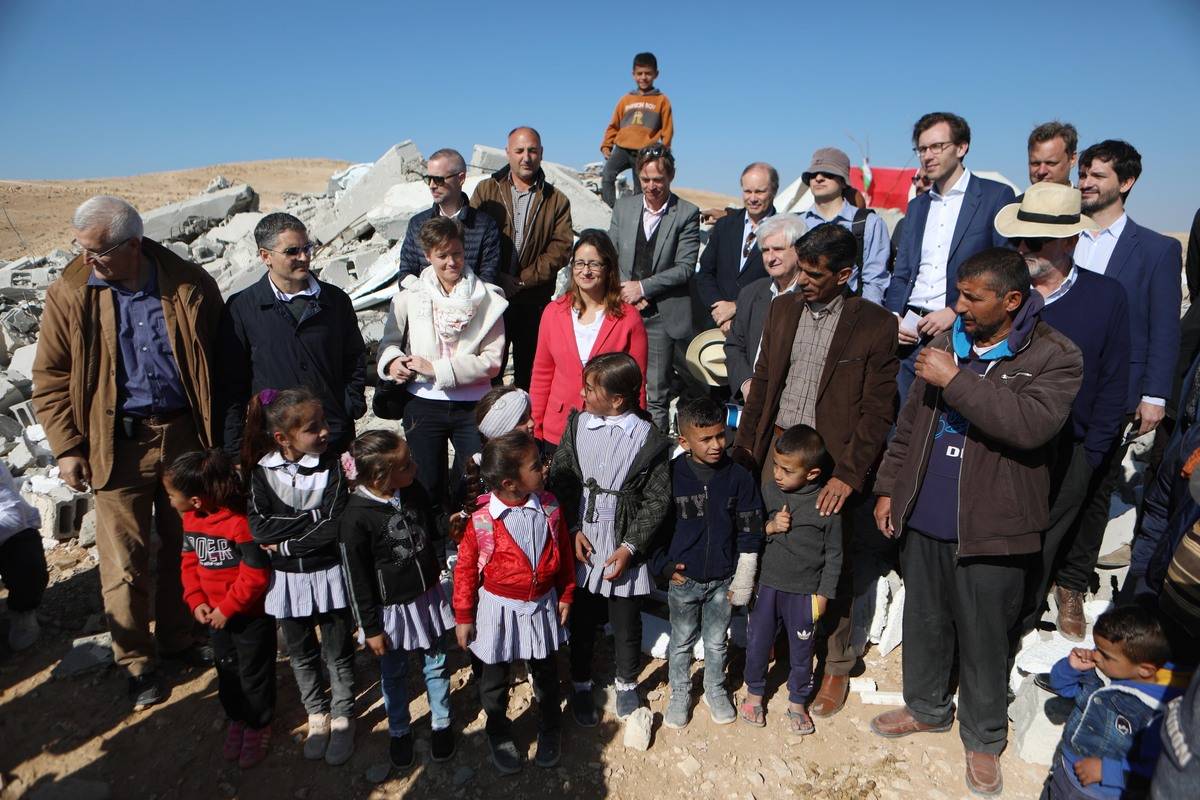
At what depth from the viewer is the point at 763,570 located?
138 inches

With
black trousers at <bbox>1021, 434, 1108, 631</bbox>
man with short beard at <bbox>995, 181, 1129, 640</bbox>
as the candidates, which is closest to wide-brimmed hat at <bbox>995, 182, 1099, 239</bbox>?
man with short beard at <bbox>995, 181, 1129, 640</bbox>

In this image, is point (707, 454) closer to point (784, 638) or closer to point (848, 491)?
point (848, 491)

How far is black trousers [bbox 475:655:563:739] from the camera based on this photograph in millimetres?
3244

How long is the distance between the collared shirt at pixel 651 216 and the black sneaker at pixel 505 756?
11.1ft

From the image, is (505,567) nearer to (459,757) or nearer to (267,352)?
(459,757)

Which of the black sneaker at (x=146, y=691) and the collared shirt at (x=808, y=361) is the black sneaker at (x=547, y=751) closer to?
the collared shirt at (x=808, y=361)

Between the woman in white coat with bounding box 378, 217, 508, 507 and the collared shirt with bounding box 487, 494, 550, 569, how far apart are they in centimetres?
98

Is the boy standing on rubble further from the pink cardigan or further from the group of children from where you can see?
the group of children

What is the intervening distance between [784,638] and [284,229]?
3545 mm

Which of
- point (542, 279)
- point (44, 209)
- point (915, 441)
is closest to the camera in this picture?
point (915, 441)

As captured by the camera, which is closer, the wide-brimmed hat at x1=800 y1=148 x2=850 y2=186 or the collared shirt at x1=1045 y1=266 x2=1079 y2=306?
the collared shirt at x1=1045 y1=266 x2=1079 y2=306

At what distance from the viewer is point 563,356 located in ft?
13.0

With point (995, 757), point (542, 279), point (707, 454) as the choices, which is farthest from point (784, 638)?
point (542, 279)

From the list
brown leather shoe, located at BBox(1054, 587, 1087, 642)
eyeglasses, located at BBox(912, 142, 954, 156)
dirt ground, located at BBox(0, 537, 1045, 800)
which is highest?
eyeglasses, located at BBox(912, 142, 954, 156)
